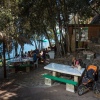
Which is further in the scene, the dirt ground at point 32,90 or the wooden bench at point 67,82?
the wooden bench at point 67,82

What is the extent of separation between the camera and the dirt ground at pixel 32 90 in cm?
568

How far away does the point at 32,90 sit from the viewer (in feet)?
20.8

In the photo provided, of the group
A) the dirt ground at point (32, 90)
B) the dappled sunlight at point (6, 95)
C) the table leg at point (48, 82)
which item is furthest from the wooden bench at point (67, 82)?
the dappled sunlight at point (6, 95)

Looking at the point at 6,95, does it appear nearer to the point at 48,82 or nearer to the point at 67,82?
the point at 48,82

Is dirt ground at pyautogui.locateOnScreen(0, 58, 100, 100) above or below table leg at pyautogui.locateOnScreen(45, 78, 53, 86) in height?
below

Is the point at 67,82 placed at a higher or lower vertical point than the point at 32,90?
higher

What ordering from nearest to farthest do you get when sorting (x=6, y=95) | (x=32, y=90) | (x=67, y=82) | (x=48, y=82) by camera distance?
1. (x=6, y=95)
2. (x=67, y=82)
3. (x=32, y=90)
4. (x=48, y=82)

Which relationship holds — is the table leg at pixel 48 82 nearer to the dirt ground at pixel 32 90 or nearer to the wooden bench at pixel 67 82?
the wooden bench at pixel 67 82

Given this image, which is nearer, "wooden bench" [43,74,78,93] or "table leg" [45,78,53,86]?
"wooden bench" [43,74,78,93]

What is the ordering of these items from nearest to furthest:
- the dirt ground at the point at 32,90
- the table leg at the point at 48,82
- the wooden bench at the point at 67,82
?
the dirt ground at the point at 32,90 < the wooden bench at the point at 67,82 < the table leg at the point at 48,82

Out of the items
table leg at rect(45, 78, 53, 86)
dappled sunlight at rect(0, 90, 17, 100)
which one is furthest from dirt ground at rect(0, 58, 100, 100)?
table leg at rect(45, 78, 53, 86)

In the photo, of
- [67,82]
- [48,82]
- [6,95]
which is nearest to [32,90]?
[48,82]

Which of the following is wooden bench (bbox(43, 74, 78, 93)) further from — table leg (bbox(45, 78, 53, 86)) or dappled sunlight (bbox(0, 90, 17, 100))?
dappled sunlight (bbox(0, 90, 17, 100))

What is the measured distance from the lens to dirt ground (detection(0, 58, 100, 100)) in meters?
5.68
